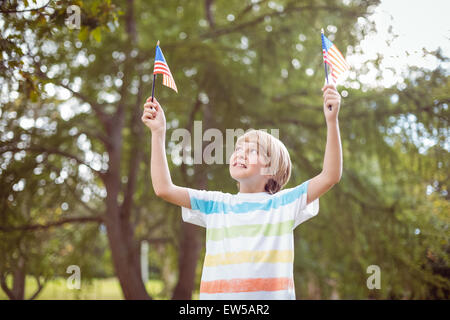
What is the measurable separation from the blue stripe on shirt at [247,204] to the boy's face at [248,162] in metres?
0.14

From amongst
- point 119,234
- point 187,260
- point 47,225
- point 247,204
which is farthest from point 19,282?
point 247,204

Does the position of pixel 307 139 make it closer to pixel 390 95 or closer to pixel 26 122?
pixel 390 95

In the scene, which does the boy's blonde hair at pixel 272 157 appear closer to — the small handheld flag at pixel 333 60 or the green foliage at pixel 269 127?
the small handheld flag at pixel 333 60

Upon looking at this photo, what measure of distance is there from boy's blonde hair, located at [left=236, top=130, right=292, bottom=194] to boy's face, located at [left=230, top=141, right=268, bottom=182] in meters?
0.01

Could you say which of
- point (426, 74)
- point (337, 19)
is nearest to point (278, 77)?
point (337, 19)

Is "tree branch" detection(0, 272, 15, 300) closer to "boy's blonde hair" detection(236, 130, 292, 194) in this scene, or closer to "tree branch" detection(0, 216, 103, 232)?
"tree branch" detection(0, 216, 103, 232)

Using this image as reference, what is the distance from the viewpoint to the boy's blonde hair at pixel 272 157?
→ 201cm

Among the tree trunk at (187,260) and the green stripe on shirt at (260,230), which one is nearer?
the green stripe on shirt at (260,230)

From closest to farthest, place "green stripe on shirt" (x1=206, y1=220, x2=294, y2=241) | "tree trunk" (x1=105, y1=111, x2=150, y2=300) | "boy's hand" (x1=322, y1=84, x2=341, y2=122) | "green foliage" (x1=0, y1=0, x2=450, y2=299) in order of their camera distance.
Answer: "boy's hand" (x1=322, y1=84, x2=341, y2=122) → "green stripe on shirt" (x1=206, y1=220, x2=294, y2=241) → "green foliage" (x1=0, y1=0, x2=450, y2=299) → "tree trunk" (x1=105, y1=111, x2=150, y2=300)

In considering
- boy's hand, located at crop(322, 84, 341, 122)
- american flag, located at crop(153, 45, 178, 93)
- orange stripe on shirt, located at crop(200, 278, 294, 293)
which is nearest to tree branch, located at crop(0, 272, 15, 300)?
american flag, located at crop(153, 45, 178, 93)

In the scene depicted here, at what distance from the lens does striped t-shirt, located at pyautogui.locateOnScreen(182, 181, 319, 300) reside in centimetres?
171

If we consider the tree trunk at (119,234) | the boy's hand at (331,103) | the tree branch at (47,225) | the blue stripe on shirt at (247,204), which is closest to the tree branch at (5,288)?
the tree branch at (47,225)
